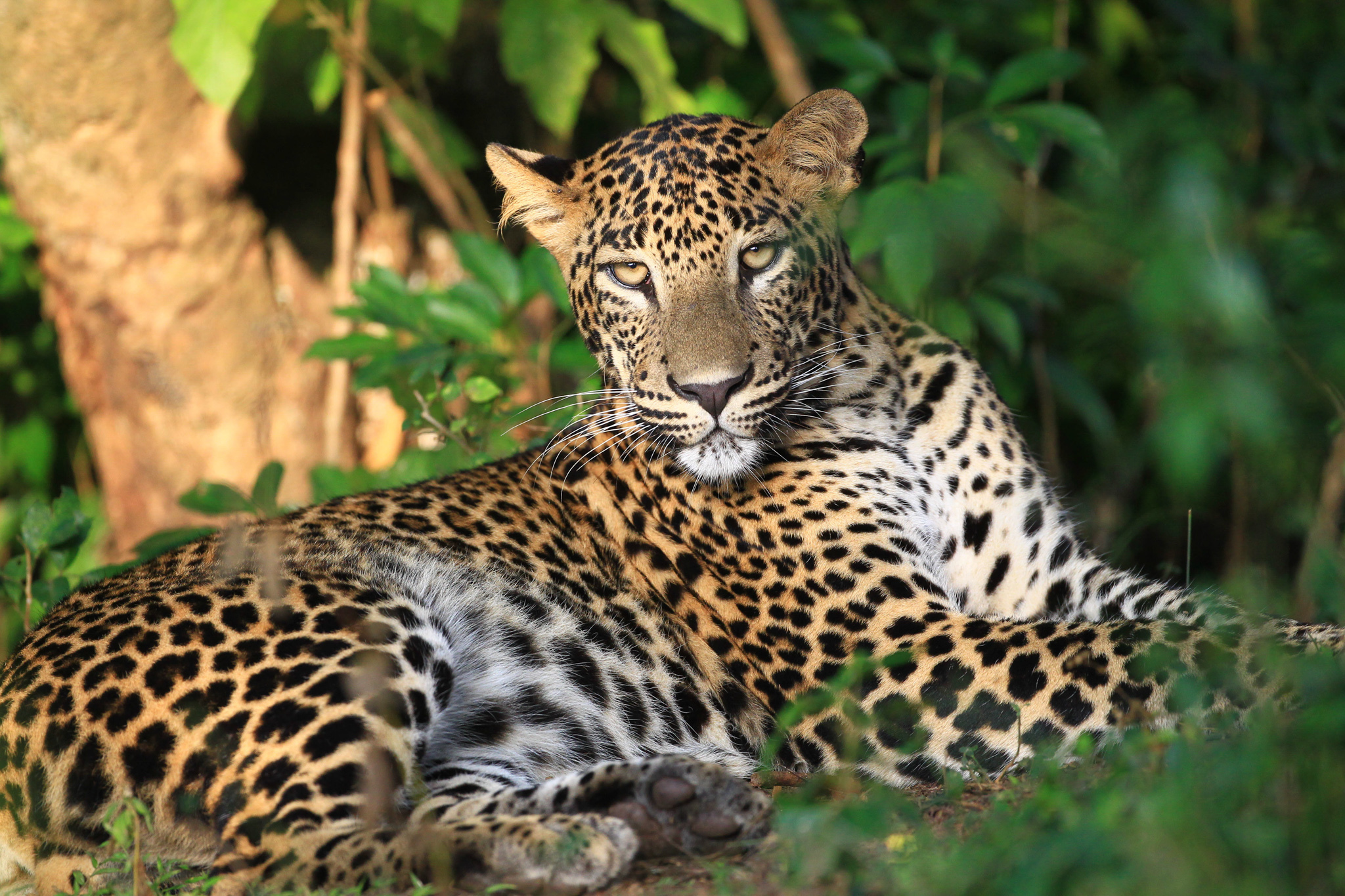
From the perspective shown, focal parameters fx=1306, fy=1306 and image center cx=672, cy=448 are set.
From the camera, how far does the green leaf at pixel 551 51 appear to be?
24.0 feet

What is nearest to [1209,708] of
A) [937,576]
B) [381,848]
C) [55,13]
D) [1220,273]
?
[937,576]

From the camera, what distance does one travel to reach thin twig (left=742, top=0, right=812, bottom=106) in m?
8.05

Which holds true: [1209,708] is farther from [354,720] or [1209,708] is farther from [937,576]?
[354,720]

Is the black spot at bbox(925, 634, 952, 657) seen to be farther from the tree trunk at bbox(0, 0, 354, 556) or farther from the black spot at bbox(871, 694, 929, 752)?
the tree trunk at bbox(0, 0, 354, 556)

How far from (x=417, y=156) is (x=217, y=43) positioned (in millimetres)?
2546

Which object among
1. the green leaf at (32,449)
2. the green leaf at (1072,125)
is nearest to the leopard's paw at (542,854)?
the green leaf at (1072,125)

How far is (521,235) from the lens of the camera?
1023 centimetres

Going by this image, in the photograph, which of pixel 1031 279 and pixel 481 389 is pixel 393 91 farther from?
pixel 1031 279

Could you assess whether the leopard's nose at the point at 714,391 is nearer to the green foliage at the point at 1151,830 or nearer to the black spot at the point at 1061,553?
the black spot at the point at 1061,553

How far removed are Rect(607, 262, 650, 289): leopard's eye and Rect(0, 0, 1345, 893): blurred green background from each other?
130 cm

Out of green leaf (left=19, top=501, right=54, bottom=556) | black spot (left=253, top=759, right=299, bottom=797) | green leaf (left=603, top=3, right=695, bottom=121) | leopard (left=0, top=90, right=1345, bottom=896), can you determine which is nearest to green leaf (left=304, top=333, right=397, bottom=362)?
leopard (left=0, top=90, right=1345, bottom=896)

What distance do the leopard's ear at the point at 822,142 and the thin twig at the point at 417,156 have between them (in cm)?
449

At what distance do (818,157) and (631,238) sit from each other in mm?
805

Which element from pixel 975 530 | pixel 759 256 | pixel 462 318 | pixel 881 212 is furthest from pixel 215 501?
pixel 975 530
